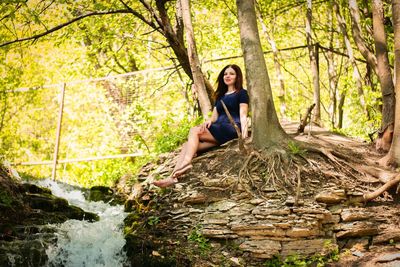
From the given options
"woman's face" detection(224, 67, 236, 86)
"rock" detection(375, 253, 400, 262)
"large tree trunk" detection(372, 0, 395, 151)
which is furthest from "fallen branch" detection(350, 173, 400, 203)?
"woman's face" detection(224, 67, 236, 86)

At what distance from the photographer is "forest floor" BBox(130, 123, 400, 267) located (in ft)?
17.2

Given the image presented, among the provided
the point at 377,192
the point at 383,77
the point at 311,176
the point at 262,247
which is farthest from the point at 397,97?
the point at 262,247

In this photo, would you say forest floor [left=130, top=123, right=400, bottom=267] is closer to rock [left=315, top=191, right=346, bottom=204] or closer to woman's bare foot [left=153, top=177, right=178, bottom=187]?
rock [left=315, top=191, right=346, bottom=204]

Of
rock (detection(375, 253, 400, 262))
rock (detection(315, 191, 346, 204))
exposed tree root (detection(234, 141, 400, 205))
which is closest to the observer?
rock (detection(375, 253, 400, 262))

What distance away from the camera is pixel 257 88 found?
6.32 meters

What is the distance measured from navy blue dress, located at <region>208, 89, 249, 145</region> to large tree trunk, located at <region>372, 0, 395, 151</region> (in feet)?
7.00

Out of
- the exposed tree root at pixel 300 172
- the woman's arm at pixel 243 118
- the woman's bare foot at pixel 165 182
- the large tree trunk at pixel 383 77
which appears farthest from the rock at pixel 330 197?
the woman's bare foot at pixel 165 182

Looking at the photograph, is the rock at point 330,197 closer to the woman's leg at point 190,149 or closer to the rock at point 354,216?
the rock at point 354,216

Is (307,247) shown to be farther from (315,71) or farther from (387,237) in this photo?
(315,71)

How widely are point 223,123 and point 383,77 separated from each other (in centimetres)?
260

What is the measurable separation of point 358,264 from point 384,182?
1.45 metres

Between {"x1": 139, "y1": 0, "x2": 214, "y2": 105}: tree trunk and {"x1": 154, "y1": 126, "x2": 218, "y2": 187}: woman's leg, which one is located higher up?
{"x1": 139, "y1": 0, "x2": 214, "y2": 105}: tree trunk

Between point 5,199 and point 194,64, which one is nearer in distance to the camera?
point 5,199

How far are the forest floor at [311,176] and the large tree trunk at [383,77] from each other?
45 cm
